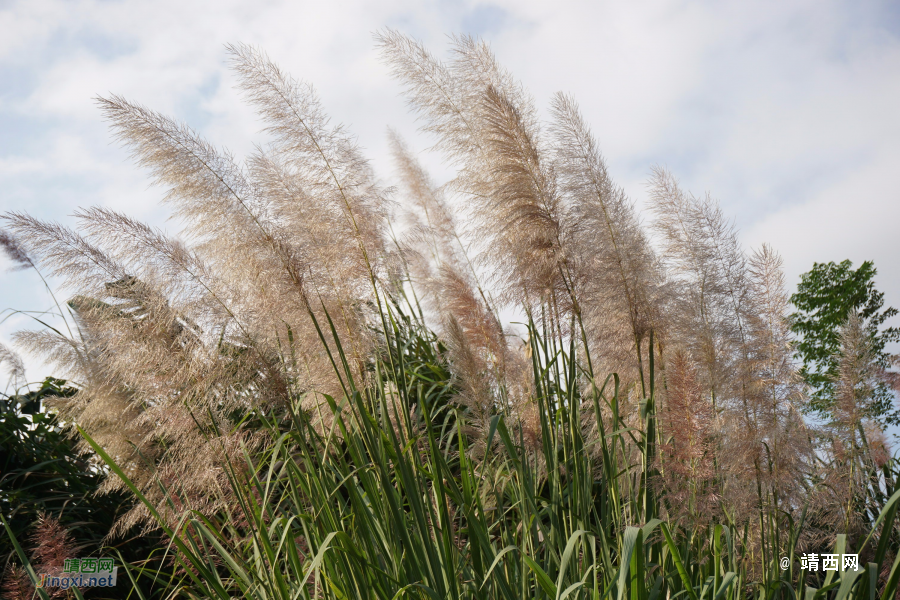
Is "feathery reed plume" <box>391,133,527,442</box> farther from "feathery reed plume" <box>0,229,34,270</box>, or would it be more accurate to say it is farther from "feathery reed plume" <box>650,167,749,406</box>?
"feathery reed plume" <box>0,229,34,270</box>

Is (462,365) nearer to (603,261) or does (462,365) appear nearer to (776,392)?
(603,261)

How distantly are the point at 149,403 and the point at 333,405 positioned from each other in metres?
1.20

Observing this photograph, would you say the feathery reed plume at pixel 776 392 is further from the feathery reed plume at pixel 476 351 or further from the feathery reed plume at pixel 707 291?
the feathery reed plume at pixel 476 351

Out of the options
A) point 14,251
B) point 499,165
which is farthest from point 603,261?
point 14,251

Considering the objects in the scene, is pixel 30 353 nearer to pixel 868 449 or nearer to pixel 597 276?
pixel 597 276

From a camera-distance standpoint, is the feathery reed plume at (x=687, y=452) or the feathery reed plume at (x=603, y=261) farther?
the feathery reed plume at (x=603, y=261)

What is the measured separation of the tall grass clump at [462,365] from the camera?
2164 millimetres

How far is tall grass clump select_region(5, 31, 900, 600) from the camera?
216 cm

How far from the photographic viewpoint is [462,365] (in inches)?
88.2

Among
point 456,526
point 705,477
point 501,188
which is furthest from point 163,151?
point 705,477

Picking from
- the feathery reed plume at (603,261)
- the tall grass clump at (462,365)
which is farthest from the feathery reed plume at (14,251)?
the feathery reed plume at (603,261)

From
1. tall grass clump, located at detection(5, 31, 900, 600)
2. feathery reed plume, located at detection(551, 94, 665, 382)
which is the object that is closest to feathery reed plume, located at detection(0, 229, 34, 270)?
tall grass clump, located at detection(5, 31, 900, 600)

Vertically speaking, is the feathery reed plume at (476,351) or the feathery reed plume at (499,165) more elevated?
the feathery reed plume at (499,165)

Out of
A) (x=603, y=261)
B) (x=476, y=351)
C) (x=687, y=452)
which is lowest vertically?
(x=687, y=452)
